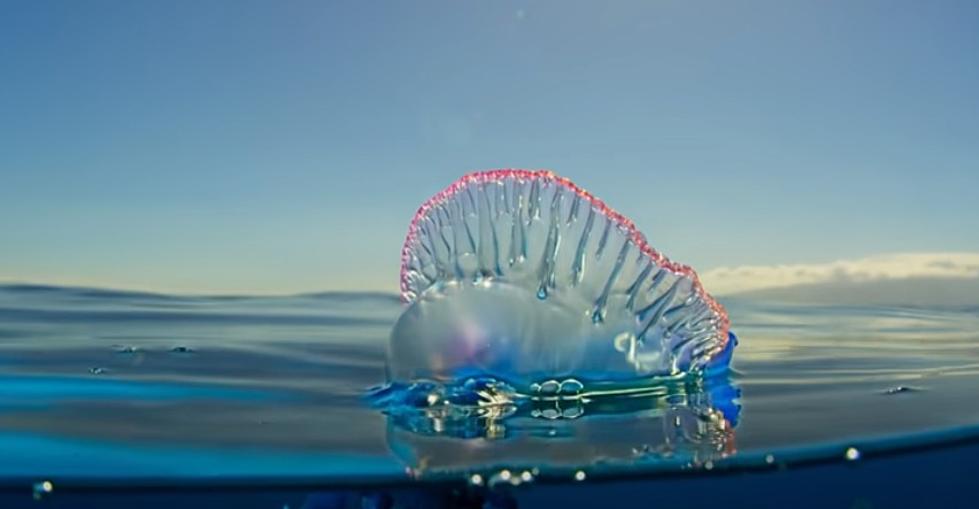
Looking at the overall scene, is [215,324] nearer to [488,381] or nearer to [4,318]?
[4,318]

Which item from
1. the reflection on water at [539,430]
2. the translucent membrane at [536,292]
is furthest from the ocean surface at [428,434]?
the translucent membrane at [536,292]

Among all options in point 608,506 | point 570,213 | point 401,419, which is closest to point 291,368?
point 401,419

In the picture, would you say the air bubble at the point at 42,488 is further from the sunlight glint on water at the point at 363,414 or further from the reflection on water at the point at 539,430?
the reflection on water at the point at 539,430

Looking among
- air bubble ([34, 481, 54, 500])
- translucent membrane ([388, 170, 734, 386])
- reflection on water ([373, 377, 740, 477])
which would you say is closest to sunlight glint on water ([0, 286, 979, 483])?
reflection on water ([373, 377, 740, 477])

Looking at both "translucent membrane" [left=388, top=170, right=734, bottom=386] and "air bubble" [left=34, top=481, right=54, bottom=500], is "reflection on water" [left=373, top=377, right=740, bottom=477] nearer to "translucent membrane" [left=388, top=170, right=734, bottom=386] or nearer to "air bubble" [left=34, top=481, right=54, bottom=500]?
"translucent membrane" [left=388, top=170, right=734, bottom=386]

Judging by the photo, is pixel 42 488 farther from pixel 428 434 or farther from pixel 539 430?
pixel 539 430
